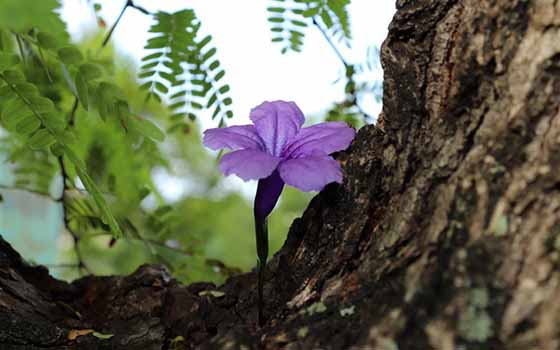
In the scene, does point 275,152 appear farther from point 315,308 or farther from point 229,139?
point 315,308

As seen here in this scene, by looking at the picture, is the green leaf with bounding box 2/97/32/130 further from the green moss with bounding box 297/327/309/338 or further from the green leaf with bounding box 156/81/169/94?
the green moss with bounding box 297/327/309/338

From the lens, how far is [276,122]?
3.13ft

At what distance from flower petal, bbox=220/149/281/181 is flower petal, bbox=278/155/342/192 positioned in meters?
0.02

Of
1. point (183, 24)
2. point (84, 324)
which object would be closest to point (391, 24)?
point (183, 24)

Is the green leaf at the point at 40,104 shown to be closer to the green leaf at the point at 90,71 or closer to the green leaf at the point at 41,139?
the green leaf at the point at 41,139

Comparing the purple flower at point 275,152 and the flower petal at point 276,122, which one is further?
the flower petal at point 276,122

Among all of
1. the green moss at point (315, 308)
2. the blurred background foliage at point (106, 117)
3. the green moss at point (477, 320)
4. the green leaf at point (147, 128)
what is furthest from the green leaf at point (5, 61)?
the green moss at point (477, 320)

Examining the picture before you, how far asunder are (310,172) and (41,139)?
45 cm

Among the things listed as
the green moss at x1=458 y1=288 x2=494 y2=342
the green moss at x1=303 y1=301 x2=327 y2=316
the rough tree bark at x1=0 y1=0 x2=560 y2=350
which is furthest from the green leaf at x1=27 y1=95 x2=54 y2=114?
the green moss at x1=458 y1=288 x2=494 y2=342

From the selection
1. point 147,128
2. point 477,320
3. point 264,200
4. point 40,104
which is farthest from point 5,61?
point 477,320

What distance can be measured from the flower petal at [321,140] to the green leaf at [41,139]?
0.37 m

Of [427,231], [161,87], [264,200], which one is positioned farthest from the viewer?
[161,87]

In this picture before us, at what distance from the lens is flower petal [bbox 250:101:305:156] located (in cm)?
94

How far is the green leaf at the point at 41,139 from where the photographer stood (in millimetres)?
1008
